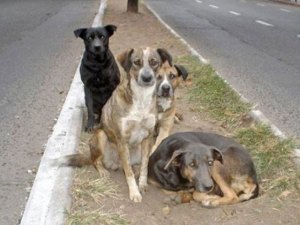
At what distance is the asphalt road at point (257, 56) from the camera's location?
8.41 m

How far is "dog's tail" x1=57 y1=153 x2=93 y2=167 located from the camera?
5.43 meters

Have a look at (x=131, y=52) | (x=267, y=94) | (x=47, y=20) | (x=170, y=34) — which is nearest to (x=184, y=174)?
(x=131, y=52)

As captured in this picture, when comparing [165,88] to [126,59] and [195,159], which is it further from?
[195,159]

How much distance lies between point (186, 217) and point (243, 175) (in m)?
0.66

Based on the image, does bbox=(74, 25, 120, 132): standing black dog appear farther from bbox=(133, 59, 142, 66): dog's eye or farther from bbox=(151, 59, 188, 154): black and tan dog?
bbox=(133, 59, 142, 66): dog's eye

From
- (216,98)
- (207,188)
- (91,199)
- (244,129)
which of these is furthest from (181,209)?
(216,98)

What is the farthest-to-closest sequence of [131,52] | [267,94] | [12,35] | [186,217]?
[12,35]
[267,94]
[131,52]
[186,217]

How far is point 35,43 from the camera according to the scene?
44.8 ft

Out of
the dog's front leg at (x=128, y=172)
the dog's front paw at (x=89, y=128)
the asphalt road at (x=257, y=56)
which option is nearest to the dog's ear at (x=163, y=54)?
the dog's front leg at (x=128, y=172)

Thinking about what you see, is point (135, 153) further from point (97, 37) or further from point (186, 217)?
point (97, 37)

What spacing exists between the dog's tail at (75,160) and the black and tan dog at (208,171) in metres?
0.72

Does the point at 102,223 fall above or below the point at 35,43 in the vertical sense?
above

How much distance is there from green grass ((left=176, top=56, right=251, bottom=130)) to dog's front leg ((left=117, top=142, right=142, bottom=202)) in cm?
215

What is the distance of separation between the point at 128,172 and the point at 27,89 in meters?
4.23
